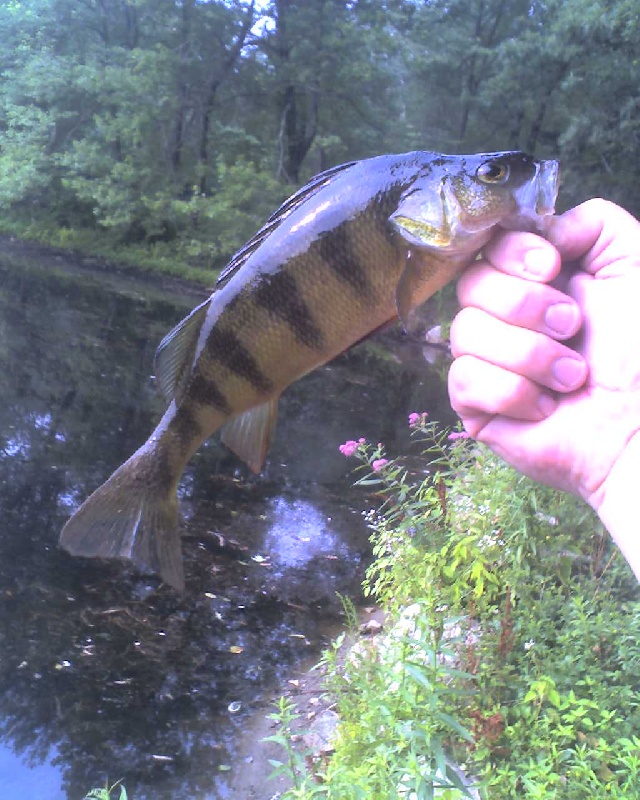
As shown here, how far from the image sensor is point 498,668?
2.98m

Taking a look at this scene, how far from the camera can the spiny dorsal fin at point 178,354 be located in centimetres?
169

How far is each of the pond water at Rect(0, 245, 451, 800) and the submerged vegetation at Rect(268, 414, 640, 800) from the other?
1059 mm

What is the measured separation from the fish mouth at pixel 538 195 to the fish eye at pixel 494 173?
4 centimetres

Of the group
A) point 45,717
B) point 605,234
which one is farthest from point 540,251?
point 45,717

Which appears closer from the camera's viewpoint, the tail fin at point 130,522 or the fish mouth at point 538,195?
the fish mouth at point 538,195

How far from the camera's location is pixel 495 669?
2.96 metres

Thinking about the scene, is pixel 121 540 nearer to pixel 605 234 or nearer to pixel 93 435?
pixel 605 234

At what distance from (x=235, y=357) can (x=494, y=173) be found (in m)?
0.70

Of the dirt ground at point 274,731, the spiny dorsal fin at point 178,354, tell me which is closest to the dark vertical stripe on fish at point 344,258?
the spiny dorsal fin at point 178,354

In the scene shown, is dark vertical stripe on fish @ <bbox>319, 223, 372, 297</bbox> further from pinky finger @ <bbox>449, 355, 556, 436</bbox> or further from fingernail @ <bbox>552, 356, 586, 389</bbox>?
fingernail @ <bbox>552, 356, 586, 389</bbox>

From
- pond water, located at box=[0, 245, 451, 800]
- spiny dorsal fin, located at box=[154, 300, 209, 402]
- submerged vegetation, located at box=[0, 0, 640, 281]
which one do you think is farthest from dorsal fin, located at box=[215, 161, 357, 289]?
submerged vegetation, located at box=[0, 0, 640, 281]

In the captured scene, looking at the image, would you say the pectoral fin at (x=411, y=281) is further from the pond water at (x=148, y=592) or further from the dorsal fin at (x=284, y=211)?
the pond water at (x=148, y=592)

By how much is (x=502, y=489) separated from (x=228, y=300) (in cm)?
249

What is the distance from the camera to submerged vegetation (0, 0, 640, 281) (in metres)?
21.2
